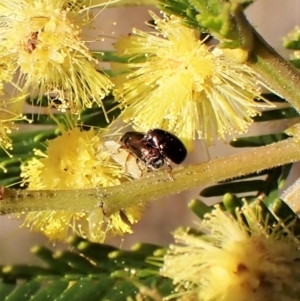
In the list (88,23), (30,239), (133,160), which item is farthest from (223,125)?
(30,239)

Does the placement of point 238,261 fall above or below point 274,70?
below

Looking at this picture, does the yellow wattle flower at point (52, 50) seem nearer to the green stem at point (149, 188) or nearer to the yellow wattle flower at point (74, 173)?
the yellow wattle flower at point (74, 173)

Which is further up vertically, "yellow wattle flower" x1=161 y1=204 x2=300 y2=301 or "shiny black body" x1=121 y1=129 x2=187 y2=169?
"shiny black body" x1=121 y1=129 x2=187 y2=169

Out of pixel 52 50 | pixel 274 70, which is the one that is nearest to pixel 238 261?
pixel 274 70

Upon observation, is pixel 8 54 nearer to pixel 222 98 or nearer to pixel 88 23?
pixel 88 23

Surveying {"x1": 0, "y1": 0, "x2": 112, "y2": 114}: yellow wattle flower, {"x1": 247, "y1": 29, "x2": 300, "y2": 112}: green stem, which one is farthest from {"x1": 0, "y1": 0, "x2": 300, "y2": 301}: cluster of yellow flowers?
{"x1": 247, "y1": 29, "x2": 300, "y2": 112}: green stem

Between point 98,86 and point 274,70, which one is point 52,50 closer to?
point 98,86

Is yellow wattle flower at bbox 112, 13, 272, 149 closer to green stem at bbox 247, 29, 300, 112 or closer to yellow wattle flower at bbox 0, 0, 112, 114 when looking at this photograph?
yellow wattle flower at bbox 0, 0, 112, 114
